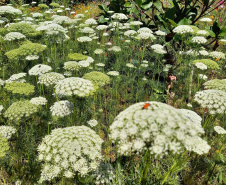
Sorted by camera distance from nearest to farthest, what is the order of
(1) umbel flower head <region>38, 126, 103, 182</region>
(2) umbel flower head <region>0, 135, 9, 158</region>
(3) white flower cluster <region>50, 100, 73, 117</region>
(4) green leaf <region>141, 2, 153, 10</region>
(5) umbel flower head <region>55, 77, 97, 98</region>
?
(1) umbel flower head <region>38, 126, 103, 182</region>, (2) umbel flower head <region>0, 135, 9, 158</region>, (5) umbel flower head <region>55, 77, 97, 98</region>, (3) white flower cluster <region>50, 100, 73, 117</region>, (4) green leaf <region>141, 2, 153, 10</region>

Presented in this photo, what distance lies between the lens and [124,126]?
165 centimetres

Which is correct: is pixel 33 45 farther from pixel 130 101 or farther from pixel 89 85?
pixel 130 101

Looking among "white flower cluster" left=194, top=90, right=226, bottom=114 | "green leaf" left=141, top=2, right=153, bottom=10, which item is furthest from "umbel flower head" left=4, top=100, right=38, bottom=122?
"green leaf" left=141, top=2, right=153, bottom=10

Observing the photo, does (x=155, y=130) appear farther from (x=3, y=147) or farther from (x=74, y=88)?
(x=3, y=147)

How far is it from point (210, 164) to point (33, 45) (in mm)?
3954

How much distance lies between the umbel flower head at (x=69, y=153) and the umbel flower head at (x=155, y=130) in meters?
0.39

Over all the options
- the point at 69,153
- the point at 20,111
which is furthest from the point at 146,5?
the point at 69,153

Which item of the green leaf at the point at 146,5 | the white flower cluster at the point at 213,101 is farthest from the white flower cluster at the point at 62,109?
the green leaf at the point at 146,5

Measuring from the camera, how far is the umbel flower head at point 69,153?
5.84ft

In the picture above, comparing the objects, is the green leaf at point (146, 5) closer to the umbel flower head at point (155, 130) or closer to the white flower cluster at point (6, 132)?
the umbel flower head at point (155, 130)

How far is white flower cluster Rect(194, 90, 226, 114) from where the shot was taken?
7.16 feet

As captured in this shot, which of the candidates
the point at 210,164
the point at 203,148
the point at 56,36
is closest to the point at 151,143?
the point at 203,148

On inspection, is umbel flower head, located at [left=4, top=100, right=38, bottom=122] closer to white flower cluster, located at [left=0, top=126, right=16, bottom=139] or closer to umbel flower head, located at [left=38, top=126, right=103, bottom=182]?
white flower cluster, located at [left=0, top=126, right=16, bottom=139]

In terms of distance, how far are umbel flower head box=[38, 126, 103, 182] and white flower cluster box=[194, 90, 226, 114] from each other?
1.34 m
